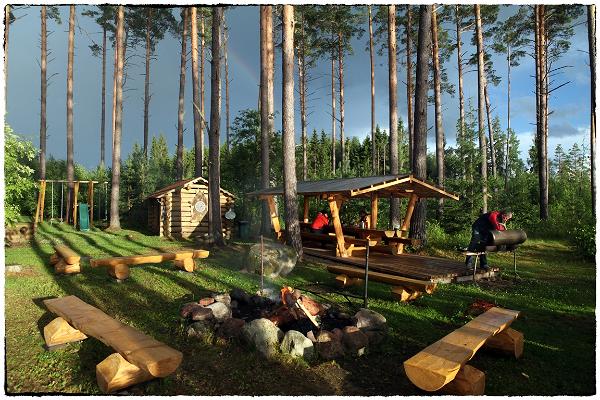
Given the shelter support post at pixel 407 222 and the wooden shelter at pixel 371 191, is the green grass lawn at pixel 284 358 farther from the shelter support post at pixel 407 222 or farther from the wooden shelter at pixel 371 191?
the shelter support post at pixel 407 222

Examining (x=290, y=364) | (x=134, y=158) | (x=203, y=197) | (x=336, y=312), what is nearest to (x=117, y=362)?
(x=290, y=364)

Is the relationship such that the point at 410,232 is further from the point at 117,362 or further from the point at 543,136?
the point at 543,136

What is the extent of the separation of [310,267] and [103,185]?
21350 mm

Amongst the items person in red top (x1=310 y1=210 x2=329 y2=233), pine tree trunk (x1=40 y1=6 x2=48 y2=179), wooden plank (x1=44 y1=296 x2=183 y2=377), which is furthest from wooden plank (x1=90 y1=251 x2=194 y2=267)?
pine tree trunk (x1=40 y1=6 x2=48 y2=179)

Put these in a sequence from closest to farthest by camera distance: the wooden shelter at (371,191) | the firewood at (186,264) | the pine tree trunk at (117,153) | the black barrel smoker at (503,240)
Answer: the black barrel smoker at (503,240)
the firewood at (186,264)
the wooden shelter at (371,191)
the pine tree trunk at (117,153)

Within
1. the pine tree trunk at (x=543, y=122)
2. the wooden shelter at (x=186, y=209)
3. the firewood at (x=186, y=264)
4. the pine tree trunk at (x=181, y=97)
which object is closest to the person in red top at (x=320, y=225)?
the firewood at (x=186, y=264)

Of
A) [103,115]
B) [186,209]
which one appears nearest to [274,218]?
[186,209]

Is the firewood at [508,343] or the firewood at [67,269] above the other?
the firewood at [67,269]

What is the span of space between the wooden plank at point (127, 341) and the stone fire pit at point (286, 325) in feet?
4.15

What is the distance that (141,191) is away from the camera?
2508cm

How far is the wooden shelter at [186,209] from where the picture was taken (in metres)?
19.9

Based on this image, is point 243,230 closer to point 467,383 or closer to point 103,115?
point 467,383

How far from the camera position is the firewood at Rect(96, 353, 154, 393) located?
3.72 m

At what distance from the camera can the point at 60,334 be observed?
4977 mm
